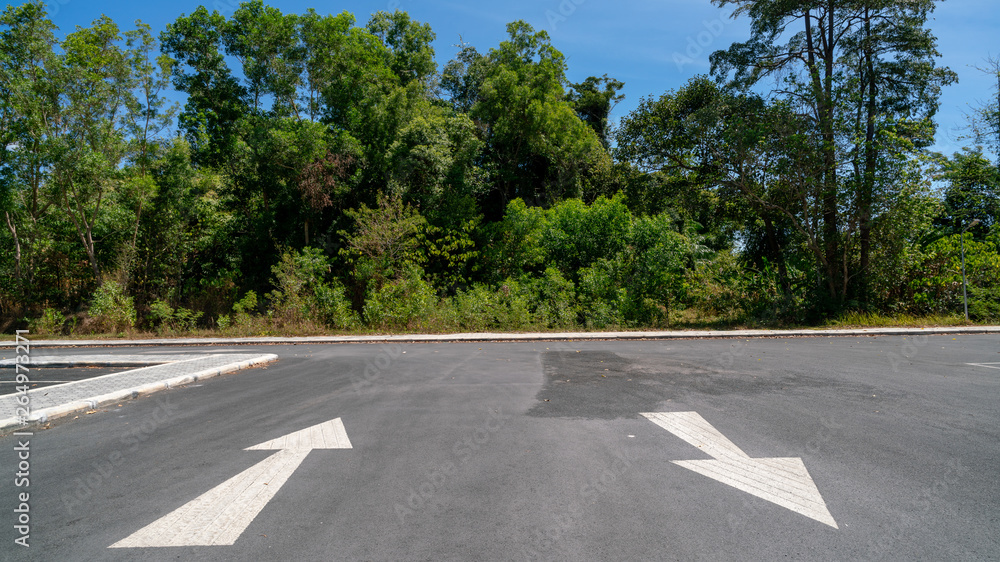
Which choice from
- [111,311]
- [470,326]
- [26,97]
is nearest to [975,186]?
[470,326]

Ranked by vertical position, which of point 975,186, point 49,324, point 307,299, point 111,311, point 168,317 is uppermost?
point 975,186

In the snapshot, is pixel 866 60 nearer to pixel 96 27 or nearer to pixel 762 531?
pixel 762 531

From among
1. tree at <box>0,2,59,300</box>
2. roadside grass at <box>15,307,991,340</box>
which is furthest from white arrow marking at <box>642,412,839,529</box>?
tree at <box>0,2,59,300</box>

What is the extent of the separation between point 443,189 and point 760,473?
2116 cm

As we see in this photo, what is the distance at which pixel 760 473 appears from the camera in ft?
12.9

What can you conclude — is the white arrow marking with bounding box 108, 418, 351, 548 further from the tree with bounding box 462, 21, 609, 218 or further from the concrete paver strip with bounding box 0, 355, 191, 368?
the tree with bounding box 462, 21, 609, 218

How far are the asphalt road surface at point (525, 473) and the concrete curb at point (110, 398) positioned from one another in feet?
0.70

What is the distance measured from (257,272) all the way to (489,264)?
13.1 m

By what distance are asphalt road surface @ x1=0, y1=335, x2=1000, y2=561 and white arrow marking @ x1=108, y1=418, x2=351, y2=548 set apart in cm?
2

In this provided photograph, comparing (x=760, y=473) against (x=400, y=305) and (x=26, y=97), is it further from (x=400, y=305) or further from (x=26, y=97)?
(x=26, y=97)

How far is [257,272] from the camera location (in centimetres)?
2681

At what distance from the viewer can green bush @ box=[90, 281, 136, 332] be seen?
67.9ft

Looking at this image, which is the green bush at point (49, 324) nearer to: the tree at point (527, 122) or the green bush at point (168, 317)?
the green bush at point (168, 317)

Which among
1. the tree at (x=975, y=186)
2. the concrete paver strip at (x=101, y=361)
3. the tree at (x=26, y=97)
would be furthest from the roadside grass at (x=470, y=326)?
the tree at (x=26, y=97)
